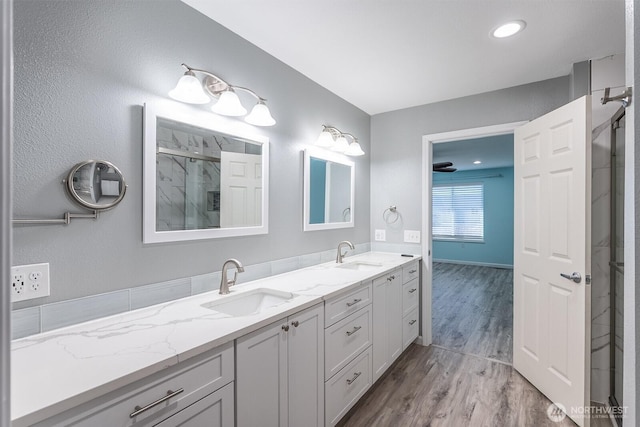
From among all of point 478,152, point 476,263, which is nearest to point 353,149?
point 478,152

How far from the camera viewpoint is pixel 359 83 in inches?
101

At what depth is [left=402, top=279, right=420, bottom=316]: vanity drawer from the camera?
2.67m

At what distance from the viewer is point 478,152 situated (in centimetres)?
509

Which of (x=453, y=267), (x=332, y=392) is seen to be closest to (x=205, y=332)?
(x=332, y=392)

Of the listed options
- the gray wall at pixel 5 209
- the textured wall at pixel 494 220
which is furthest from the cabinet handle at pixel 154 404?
the textured wall at pixel 494 220

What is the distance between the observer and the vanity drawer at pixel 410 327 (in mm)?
2686

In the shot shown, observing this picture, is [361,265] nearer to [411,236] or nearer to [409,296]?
[409,296]

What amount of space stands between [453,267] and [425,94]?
531cm

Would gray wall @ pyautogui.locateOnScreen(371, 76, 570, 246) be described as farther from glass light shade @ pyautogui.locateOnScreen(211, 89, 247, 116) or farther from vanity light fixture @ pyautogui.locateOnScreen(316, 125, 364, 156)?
glass light shade @ pyautogui.locateOnScreen(211, 89, 247, 116)

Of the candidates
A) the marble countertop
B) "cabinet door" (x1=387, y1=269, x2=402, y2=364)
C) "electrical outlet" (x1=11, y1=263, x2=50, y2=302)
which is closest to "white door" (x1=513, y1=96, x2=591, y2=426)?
"cabinet door" (x1=387, y1=269, x2=402, y2=364)

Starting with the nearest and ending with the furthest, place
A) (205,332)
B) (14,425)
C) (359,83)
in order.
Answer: (14,425) → (205,332) → (359,83)

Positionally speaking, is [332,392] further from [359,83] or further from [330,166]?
[359,83]

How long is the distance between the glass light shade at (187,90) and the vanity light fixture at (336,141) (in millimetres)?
1152

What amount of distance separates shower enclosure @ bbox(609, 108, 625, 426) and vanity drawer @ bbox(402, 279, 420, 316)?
4.50ft
